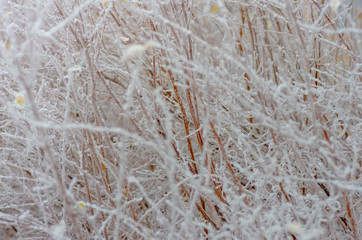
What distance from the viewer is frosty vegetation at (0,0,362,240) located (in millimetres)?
1147

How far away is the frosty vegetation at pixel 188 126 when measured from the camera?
1147mm

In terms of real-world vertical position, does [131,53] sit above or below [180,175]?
above

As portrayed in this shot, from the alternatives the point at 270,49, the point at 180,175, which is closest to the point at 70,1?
the point at 180,175

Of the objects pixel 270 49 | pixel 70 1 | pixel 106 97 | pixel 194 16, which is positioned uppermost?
pixel 70 1

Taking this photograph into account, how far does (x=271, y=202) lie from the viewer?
62.8 inches

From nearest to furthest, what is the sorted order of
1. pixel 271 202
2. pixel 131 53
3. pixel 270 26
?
pixel 131 53, pixel 271 202, pixel 270 26

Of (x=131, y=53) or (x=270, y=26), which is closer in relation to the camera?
(x=131, y=53)

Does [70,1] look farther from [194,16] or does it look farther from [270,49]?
[270,49]

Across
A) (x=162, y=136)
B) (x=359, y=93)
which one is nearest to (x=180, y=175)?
(x=162, y=136)

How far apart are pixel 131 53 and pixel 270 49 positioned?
1.55 meters

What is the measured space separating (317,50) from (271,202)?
1.05 metres

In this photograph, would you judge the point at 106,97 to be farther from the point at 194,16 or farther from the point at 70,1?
the point at 70,1

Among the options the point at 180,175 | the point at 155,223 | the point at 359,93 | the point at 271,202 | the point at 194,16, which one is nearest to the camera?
the point at 359,93

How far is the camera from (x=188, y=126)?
6.31 feet
